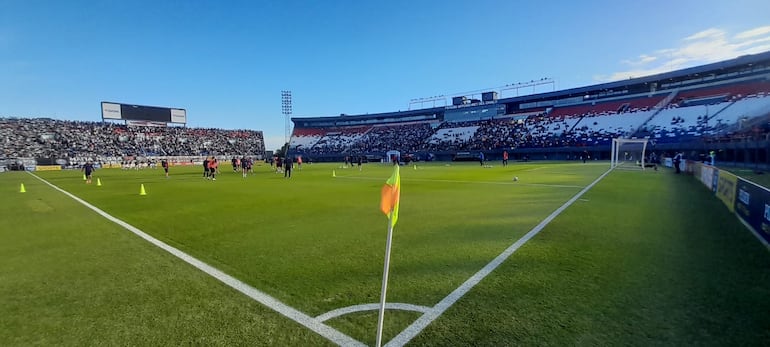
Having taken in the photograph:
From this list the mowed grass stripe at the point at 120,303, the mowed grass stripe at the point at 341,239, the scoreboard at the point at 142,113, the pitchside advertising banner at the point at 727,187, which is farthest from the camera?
the scoreboard at the point at 142,113

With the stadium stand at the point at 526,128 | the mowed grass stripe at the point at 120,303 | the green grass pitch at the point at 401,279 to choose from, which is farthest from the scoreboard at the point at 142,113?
the mowed grass stripe at the point at 120,303

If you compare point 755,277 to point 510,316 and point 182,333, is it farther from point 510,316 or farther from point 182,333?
point 182,333

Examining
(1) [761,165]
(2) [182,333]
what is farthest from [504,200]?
(1) [761,165]

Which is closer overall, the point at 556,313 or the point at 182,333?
the point at 182,333

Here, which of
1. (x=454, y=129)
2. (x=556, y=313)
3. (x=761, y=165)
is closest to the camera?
(x=556, y=313)

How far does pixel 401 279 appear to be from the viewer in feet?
16.1

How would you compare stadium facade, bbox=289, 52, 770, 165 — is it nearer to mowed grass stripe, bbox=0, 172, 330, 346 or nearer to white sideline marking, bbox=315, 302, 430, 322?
white sideline marking, bbox=315, 302, 430, 322

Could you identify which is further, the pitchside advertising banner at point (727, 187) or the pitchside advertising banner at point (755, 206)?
the pitchside advertising banner at point (727, 187)

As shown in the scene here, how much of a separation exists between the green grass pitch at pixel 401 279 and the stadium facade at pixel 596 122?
2802 cm

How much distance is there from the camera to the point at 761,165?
83.7ft

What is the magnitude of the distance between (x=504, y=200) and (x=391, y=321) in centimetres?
1014

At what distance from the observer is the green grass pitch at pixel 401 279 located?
11.5 feet

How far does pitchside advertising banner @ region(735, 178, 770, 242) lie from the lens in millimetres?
6660

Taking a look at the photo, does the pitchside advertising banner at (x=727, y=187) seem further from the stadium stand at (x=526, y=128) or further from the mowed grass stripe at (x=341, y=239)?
the stadium stand at (x=526, y=128)
